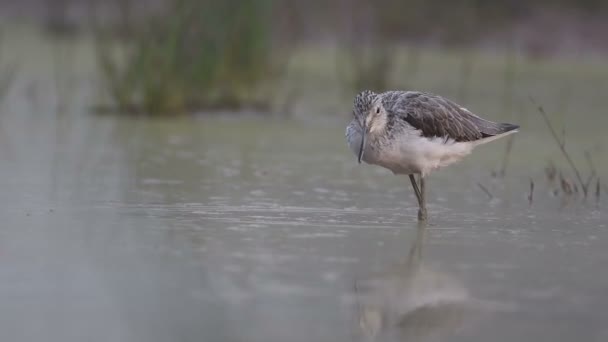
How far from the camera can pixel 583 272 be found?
15.6ft

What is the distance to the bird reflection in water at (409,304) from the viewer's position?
3.87 m

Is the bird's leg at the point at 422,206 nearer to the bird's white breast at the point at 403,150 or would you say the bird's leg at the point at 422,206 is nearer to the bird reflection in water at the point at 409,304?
the bird's white breast at the point at 403,150

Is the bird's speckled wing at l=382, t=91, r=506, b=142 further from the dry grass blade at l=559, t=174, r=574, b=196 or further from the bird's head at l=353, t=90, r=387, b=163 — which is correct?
the dry grass blade at l=559, t=174, r=574, b=196

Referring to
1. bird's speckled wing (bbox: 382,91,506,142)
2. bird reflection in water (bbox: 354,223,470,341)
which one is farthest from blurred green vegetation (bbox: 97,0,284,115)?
bird reflection in water (bbox: 354,223,470,341)

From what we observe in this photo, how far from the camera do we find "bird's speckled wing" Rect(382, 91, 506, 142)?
19.9ft

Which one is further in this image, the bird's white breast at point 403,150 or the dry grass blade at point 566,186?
the dry grass blade at point 566,186

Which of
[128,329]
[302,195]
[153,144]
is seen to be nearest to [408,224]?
[302,195]

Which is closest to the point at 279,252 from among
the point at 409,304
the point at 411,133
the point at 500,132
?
the point at 409,304

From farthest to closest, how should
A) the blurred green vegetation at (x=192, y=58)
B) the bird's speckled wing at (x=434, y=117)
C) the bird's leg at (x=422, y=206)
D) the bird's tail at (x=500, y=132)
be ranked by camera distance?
1. the blurred green vegetation at (x=192, y=58)
2. the bird's tail at (x=500, y=132)
3. the bird's speckled wing at (x=434, y=117)
4. the bird's leg at (x=422, y=206)

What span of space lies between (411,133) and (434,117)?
25cm

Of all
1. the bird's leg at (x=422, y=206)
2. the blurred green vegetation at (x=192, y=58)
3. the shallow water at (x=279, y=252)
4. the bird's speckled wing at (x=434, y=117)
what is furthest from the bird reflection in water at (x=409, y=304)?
the blurred green vegetation at (x=192, y=58)

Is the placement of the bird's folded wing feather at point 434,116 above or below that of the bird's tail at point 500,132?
above

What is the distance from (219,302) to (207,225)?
4.65 feet

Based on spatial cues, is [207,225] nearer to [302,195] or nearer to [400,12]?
[302,195]
